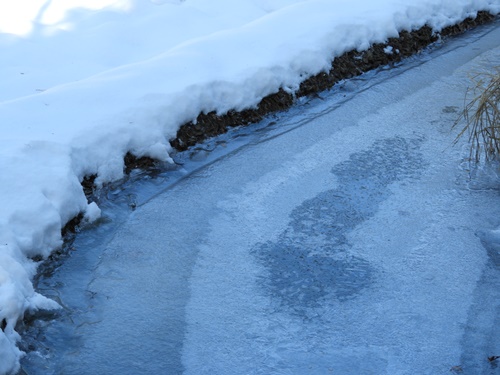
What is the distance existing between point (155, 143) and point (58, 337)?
1.80 meters

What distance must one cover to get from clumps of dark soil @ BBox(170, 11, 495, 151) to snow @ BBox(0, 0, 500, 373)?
67mm

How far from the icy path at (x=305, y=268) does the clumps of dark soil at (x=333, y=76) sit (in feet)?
1.00

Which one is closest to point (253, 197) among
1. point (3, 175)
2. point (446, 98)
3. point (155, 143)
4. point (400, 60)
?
point (155, 143)

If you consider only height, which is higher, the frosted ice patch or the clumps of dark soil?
the clumps of dark soil

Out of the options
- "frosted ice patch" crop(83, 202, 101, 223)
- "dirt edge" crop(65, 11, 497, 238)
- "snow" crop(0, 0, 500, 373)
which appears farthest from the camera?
A: "dirt edge" crop(65, 11, 497, 238)

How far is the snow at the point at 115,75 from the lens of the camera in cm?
369

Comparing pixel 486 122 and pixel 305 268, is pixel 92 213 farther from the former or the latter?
pixel 486 122

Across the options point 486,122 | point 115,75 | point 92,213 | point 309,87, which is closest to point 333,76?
point 309,87

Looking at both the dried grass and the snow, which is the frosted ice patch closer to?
the snow

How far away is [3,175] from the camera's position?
381 centimetres

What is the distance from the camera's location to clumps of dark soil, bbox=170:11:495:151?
502 centimetres

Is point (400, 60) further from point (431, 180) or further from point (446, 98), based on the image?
point (431, 180)

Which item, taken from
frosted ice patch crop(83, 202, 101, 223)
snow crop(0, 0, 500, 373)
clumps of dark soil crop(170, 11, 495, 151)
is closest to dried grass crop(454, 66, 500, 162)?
clumps of dark soil crop(170, 11, 495, 151)

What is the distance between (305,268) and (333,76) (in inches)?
109
